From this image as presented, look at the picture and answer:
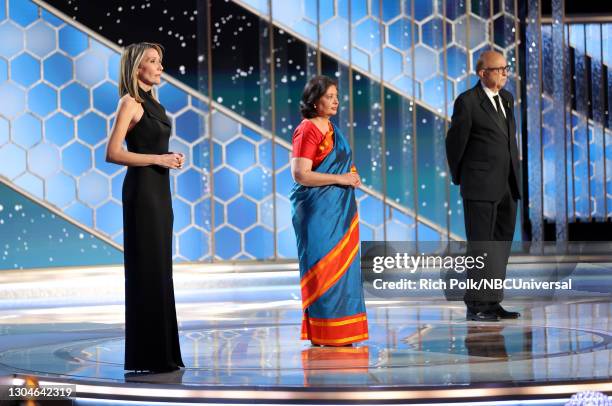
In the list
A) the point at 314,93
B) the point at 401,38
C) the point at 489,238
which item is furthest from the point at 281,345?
the point at 401,38

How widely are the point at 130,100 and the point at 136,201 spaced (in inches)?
12.2

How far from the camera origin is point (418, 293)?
6.24m

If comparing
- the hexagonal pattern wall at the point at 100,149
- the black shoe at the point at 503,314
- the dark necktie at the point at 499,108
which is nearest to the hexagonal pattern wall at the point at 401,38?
the hexagonal pattern wall at the point at 100,149

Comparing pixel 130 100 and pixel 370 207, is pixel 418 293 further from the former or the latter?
pixel 130 100

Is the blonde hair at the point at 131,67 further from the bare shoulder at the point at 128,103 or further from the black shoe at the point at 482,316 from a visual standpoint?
the black shoe at the point at 482,316

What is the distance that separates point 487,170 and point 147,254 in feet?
6.77

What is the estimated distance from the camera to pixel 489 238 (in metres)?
5.25

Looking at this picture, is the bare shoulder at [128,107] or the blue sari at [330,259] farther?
the blue sari at [330,259]

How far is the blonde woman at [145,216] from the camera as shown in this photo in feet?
11.8

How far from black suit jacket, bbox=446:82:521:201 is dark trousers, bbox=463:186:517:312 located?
0.19 feet

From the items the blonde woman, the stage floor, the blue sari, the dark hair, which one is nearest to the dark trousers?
the stage floor


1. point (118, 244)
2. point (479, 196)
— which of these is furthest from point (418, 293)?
point (118, 244)

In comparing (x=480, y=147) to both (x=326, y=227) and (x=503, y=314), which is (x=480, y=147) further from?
(x=326, y=227)

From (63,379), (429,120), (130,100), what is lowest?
(63,379)
